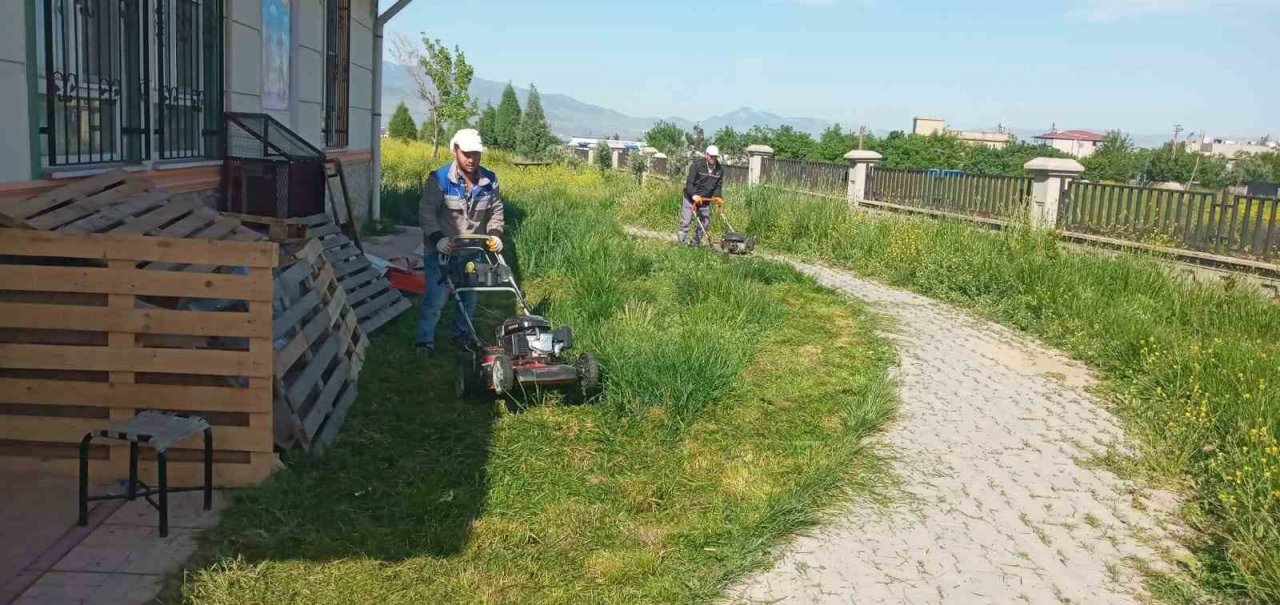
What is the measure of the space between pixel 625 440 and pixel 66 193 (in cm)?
335

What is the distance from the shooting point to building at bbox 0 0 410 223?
5648 mm

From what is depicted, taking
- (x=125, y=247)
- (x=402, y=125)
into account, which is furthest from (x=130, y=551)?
(x=402, y=125)

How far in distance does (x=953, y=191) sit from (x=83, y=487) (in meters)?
15.7

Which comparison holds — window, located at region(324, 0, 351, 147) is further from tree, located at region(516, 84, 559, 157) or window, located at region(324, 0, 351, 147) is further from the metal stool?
tree, located at region(516, 84, 559, 157)

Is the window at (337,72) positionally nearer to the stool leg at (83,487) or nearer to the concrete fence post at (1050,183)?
the stool leg at (83,487)

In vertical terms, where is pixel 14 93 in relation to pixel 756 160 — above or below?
below

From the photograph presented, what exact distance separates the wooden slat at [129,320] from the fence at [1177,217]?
36.2ft

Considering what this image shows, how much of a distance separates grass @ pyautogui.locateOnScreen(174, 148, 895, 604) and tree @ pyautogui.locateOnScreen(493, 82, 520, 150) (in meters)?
42.2

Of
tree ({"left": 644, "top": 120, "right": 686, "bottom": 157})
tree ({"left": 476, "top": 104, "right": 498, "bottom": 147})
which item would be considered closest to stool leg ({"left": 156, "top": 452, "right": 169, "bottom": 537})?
tree ({"left": 644, "top": 120, "right": 686, "bottom": 157})

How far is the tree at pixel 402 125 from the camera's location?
155 ft

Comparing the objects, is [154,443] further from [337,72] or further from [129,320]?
[337,72]

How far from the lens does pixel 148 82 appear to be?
7.32m

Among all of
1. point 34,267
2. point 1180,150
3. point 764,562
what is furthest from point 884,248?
point 1180,150

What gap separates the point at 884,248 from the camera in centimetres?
1441
